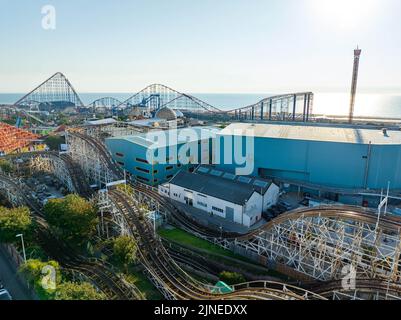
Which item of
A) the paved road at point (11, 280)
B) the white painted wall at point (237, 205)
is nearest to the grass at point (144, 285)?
the paved road at point (11, 280)

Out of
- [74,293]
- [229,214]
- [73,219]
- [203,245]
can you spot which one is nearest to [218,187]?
[229,214]

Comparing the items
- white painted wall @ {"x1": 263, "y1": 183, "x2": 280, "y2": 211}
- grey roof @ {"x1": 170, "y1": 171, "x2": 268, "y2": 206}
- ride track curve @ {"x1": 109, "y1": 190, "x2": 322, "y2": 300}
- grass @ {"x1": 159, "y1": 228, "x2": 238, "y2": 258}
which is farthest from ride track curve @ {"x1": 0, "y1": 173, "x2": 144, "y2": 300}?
white painted wall @ {"x1": 263, "y1": 183, "x2": 280, "y2": 211}

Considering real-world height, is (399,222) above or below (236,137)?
below

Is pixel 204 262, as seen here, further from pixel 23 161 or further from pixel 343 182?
pixel 23 161

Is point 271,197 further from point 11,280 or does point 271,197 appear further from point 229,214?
point 11,280

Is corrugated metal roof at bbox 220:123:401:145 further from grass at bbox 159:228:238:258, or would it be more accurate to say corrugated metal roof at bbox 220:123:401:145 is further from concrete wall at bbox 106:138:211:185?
grass at bbox 159:228:238:258
